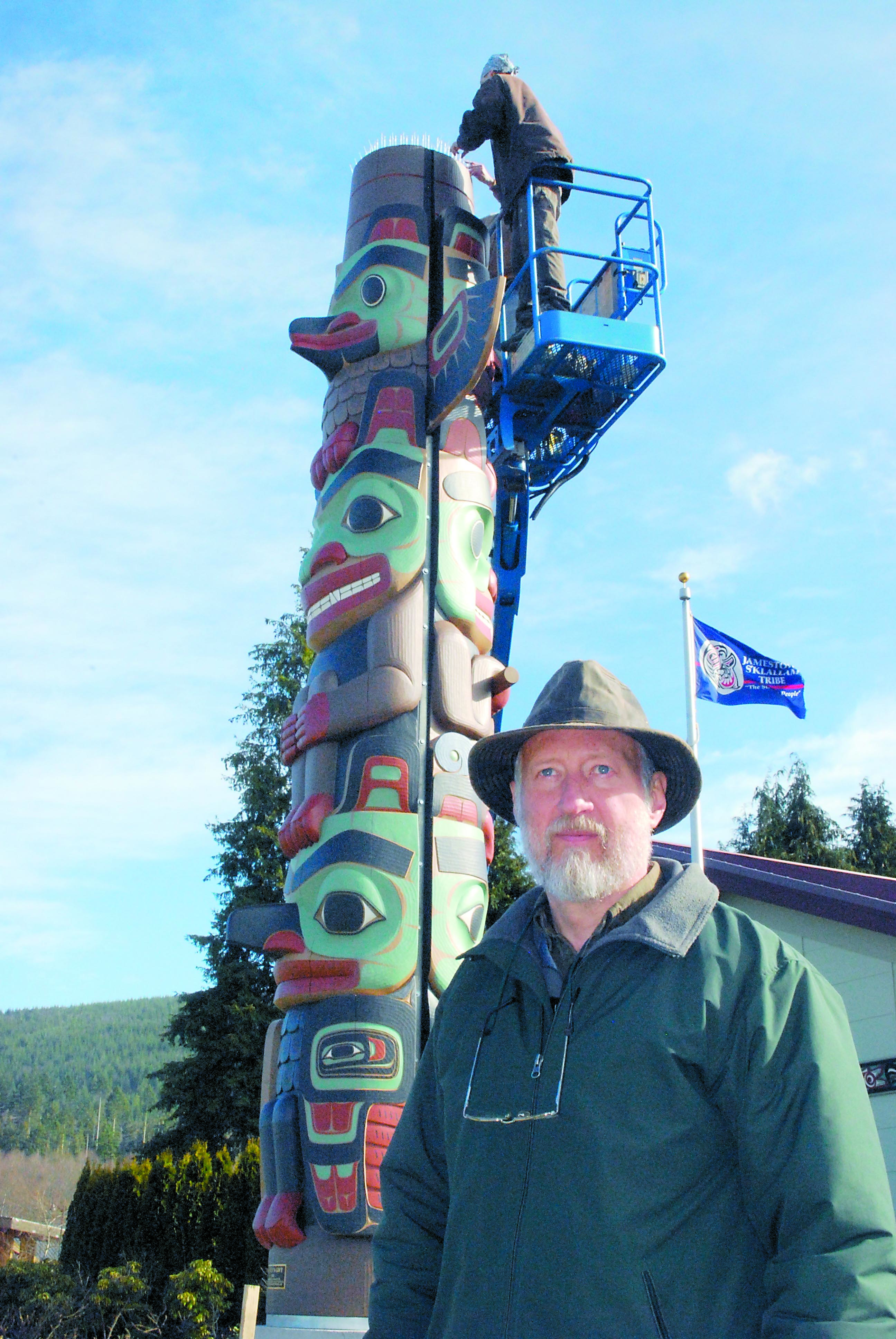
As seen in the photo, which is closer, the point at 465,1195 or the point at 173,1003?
the point at 465,1195

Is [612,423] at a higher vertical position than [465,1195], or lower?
higher

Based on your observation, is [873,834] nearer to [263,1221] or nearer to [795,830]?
[795,830]

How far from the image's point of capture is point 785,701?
10516 millimetres

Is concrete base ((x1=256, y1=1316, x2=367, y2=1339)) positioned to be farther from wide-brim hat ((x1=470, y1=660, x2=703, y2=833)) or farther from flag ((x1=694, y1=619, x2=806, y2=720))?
flag ((x1=694, y1=619, x2=806, y2=720))

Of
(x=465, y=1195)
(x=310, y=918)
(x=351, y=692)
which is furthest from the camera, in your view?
(x=351, y=692)

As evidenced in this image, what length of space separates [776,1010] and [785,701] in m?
8.63

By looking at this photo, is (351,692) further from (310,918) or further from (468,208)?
(468,208)

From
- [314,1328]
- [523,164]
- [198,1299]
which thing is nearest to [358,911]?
[314,1328]

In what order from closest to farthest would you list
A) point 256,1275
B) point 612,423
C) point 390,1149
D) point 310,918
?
1. point 390,1149
2. point 310,918
3. point 612,423
4. point 256,1275

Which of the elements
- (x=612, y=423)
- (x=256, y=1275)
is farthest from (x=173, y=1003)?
(x=612, y=423)

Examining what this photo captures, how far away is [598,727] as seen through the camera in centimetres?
282

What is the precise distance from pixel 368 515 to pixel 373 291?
1997mm

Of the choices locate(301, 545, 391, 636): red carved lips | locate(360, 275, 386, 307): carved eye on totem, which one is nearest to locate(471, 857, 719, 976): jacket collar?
locate(301, 545, 391, 636): red carved lips

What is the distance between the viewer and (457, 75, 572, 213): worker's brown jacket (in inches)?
373
